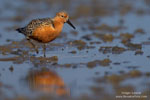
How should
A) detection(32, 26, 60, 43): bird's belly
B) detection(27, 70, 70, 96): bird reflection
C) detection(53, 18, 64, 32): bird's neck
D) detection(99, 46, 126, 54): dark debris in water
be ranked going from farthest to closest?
1. detection(99, 46, 126, 54): dark debris in water
2. detection(53, 18, 64, 32): bird's neck
3. detection(32, 26, 60, 43): bird's belly
4. detection(27, 70, 70, 96): bird reflection

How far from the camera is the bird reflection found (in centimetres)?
793

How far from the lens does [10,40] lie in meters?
13.2

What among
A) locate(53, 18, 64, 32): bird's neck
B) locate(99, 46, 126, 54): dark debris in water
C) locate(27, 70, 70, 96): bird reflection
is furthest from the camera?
locate(99, 46, 126, 54): dark debris in water

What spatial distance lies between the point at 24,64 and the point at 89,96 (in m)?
3.17

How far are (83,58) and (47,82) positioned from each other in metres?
2.19

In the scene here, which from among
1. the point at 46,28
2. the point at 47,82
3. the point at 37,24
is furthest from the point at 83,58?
the point at 47,82

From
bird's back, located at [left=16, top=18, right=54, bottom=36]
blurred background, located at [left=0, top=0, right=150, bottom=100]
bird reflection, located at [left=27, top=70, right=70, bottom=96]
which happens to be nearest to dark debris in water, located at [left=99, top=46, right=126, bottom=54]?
blurred background, located at [left=0, top=0, right=150, bottom=100]

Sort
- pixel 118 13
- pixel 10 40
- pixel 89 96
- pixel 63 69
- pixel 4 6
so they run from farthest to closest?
pixel 4 6 → pixel 118 13 → pixel 10 40 → pixel 63 69 → pixel 89 96

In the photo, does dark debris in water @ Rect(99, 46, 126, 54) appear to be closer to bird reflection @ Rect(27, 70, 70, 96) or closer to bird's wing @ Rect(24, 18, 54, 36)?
bird's wing @ Rect(24, 18, 54, 36)

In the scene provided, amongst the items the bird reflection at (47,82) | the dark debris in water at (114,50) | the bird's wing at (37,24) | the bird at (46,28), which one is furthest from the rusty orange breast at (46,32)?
the bird reflection at (47,82)

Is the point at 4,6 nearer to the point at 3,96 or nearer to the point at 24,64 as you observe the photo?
the point at 24,64

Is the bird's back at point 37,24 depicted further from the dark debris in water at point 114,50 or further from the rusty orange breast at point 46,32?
the dark debris in water at point 114,50

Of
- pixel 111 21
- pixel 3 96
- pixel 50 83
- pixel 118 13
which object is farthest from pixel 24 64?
pixel 118 13

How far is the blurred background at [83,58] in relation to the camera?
7.97 m
